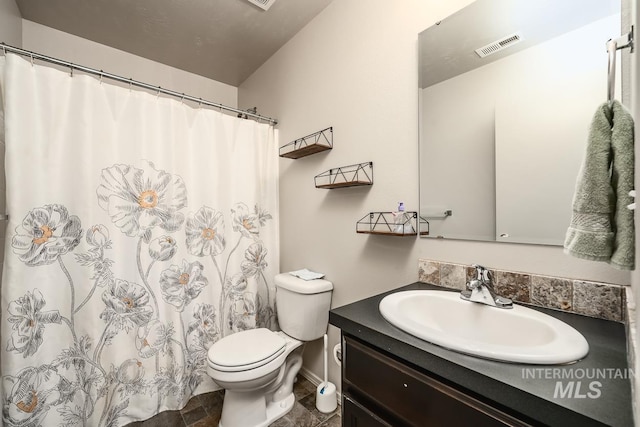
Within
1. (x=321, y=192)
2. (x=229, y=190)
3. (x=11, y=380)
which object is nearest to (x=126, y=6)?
(x=229, y=190)

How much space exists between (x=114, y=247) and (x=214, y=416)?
113 centimetres

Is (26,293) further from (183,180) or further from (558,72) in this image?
(558,72)

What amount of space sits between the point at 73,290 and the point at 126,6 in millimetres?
1725

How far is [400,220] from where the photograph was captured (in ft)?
4.09

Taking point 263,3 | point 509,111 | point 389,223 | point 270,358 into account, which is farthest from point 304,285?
point 263,3

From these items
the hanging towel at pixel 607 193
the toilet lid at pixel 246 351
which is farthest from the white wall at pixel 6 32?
the hanging towel at pixel 607 193

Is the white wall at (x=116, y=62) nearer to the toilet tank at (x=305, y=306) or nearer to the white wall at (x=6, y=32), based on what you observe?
the white wall at (x=6, y=32)

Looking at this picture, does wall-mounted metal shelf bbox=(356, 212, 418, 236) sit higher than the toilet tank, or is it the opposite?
wall-mounted metal shelf bbox=(356, 212, 418, 236)

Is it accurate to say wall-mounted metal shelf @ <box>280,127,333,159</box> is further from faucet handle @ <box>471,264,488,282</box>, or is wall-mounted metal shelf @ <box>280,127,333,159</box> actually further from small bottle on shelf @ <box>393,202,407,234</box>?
faucet handle @ <box>471,264,488,282</box>

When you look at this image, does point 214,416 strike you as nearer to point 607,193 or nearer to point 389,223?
point 389,223

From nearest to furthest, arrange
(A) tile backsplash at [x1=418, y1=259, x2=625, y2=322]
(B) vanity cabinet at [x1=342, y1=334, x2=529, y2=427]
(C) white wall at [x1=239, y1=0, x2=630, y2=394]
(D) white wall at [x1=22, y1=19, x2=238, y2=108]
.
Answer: (B) vanity cabinet at [x1=342, y1=334, x2=529, y2=427] < (A) tile backsplash at [x1=418, y1=259, x2=625, y2=322] < (C) white wall at [x1=239, y1=0, x2=630, y2=394] < (D) white wall at [x1=22, y1=19, x2=238, y2=108]

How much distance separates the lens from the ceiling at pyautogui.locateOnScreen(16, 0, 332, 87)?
65.1 inches

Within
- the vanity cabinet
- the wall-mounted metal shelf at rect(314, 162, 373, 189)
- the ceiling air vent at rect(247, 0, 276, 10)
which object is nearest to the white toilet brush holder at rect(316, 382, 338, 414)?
the vanity cabinet

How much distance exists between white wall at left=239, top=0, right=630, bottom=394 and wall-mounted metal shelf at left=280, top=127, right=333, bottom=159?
5 cm
